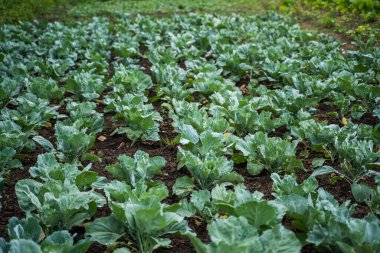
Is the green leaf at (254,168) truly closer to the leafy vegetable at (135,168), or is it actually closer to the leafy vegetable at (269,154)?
the leafy vegetable at (269,154)

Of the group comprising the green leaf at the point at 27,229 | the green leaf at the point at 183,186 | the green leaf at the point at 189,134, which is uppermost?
the green leaf at the point at 189,134

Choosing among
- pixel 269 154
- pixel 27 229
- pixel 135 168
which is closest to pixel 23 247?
pixel 27 229

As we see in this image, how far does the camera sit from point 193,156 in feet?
12.2

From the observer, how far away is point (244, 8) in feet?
46.9

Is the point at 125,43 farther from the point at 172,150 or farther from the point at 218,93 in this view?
the point at 172,150

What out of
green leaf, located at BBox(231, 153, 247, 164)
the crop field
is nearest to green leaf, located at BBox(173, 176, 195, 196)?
the crop field

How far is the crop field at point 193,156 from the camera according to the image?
2822 millimetres

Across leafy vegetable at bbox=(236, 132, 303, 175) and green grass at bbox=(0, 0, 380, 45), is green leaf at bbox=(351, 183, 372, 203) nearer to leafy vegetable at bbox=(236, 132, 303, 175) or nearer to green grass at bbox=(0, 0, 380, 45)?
leafy vegetable at bbox=(236, 132, 303, 175)

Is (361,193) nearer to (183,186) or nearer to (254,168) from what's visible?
(254,168)

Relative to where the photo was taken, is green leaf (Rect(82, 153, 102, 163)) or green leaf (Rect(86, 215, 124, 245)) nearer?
green leaf (Rect(86, 215, 124, 245))

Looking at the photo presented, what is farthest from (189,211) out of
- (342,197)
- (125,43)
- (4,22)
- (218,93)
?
(4,22)

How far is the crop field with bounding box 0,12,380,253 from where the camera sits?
9.26ft

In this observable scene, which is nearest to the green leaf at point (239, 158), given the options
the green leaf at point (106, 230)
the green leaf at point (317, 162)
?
the green leaf at point (317, 162)

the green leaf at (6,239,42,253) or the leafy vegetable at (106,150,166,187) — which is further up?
the green leaf at (6,239,42,253)
